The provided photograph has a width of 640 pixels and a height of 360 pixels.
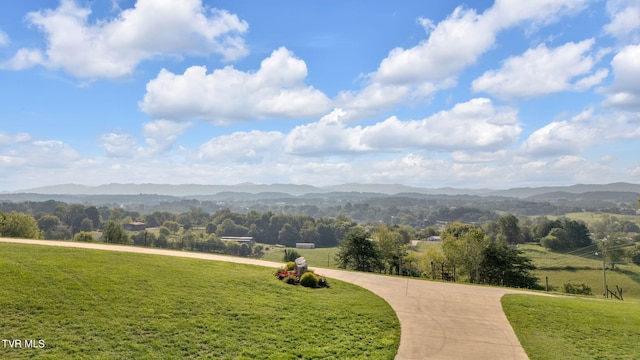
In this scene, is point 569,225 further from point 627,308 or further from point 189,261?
point 189,261

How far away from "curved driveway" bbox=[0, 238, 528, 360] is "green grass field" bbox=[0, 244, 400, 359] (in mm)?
1017

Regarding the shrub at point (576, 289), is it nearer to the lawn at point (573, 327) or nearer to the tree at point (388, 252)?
the tree at point (388, 252)

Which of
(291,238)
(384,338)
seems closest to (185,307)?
(384,338)

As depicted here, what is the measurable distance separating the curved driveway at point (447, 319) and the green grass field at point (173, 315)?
3.34 feet

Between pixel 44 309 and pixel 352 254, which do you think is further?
pixel 352 254

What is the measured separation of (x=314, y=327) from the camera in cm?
1543

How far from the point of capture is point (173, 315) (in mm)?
15234

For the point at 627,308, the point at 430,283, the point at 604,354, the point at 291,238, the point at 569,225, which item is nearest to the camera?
Answer: the point at 604,354

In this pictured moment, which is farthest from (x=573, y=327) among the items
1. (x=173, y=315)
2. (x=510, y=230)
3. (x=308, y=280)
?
(x=510, y=230)

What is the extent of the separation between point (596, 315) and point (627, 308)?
15.6ft

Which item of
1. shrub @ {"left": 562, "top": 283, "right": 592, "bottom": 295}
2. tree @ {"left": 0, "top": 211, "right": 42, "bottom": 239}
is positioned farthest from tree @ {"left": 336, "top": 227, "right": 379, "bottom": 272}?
tree @ {"left": 0, "top": 211, "right": 42, "bottom": 239}

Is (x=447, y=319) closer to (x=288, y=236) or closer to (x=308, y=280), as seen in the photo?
(x=308, y=280)

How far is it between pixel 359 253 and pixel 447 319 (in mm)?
25722

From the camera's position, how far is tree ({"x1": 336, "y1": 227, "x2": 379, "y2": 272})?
43.2 metres
